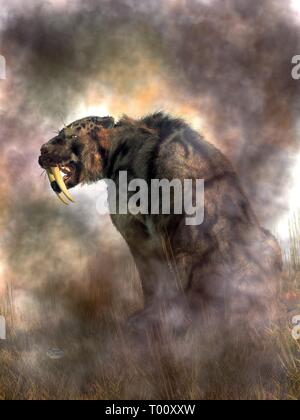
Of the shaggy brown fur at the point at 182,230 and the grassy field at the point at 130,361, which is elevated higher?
the shaggy brown fur at the point at 182,230

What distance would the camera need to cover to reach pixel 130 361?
725 cm

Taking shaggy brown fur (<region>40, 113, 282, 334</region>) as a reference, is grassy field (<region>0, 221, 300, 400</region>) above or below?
below

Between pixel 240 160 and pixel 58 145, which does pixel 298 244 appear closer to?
pixel 240 160

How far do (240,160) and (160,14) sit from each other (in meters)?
2.07

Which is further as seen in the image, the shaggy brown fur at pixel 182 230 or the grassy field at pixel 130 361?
the shaggy brown fur at pixel 182 230

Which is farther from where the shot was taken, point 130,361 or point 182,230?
point 182,230

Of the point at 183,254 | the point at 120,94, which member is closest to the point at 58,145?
the point at 120,94

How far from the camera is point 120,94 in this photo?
9.39m

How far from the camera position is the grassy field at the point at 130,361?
22.7ft

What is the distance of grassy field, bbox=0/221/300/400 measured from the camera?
6.91m

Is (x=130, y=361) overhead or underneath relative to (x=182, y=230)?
underneath

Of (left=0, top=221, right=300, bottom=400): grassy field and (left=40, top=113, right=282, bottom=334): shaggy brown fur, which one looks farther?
(left=40, top=113, right=282, bottom=334): shaggy brown fur
